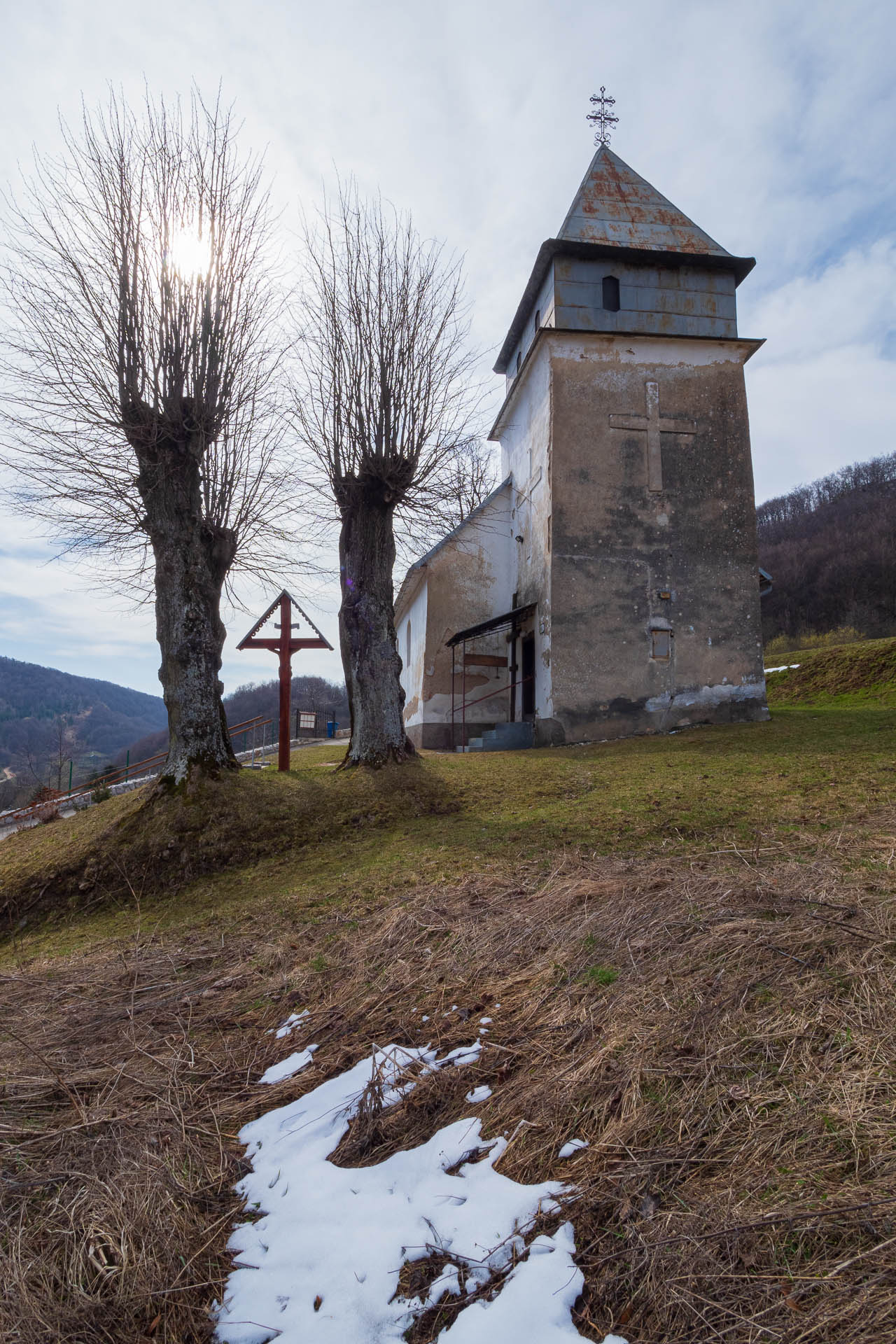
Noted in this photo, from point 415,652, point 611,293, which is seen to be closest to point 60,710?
point 415,652

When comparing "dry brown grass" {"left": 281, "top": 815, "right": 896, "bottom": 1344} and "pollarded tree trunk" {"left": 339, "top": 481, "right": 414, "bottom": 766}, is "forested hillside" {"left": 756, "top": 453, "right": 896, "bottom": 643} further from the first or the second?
"dry brown grass" {"left": 281, "top": 815, "right": 896, "bottom": 1344}

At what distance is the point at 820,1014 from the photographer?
7.98ft

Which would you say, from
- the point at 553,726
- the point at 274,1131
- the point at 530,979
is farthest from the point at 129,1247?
the point at 553,726

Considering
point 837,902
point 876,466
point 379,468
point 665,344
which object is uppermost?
point 876,466

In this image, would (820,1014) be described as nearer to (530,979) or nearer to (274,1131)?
(530,979)

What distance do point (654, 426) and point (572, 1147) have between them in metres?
15.2

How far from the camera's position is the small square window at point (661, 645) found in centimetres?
1456

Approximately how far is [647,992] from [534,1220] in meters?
1.07

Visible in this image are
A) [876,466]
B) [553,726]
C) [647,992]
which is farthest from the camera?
[876,466]

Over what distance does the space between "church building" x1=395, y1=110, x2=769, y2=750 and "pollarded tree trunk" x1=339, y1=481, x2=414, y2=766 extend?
4.56 metres

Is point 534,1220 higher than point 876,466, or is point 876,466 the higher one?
point 876,466

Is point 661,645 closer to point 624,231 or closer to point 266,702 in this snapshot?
point 624,231

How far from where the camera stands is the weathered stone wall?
1438 centimetres

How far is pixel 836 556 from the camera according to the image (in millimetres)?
53875
